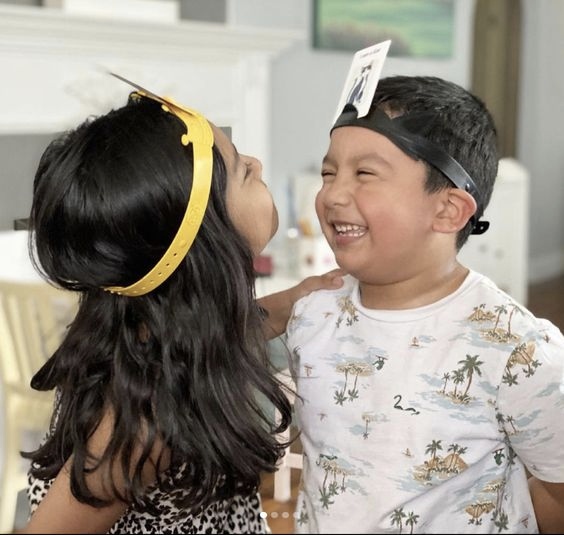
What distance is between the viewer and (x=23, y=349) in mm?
1613

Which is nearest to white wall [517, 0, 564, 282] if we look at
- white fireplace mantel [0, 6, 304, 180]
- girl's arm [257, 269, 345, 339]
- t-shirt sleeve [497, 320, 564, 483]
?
white fireplace mantel [0, 6, 304, 180]

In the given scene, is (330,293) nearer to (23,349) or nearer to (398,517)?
(398,517)

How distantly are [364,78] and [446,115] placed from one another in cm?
9

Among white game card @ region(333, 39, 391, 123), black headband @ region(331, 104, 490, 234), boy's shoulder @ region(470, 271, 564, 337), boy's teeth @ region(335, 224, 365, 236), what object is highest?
white game card @ region(333, 39, 391, 123)

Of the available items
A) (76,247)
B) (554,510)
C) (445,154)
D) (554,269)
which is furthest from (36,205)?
(554,269)

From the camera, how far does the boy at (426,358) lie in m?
0.85

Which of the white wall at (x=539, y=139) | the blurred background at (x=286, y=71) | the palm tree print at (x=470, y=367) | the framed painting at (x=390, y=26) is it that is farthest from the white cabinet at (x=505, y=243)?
the white wall at (x=539, y=139)

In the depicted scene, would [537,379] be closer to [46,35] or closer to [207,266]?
[207,266]

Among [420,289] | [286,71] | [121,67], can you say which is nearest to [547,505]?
[420,289]

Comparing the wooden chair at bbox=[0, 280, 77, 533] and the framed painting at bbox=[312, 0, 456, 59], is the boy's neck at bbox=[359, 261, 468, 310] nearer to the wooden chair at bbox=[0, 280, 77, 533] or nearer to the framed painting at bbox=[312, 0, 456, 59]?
the wooden chair at bbox=[0, 280, 77, 533]

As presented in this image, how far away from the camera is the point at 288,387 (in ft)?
3.13

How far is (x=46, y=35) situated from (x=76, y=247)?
1.54 m

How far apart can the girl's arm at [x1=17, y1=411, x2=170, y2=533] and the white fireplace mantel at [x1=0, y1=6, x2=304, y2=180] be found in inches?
43.7

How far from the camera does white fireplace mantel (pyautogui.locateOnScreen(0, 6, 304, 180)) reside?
216cm
